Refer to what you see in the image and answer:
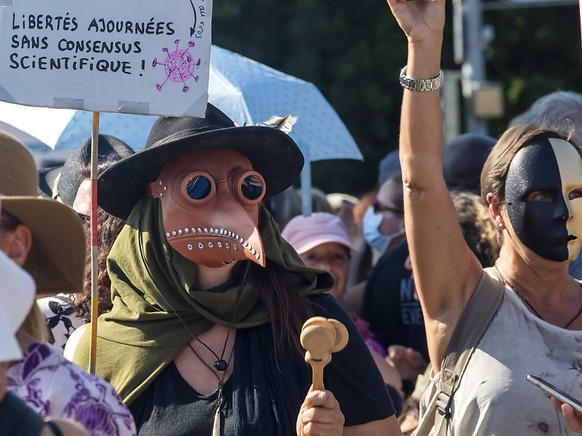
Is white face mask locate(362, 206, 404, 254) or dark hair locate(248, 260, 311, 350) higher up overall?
dark hair locate(248, 260, 311, 350)

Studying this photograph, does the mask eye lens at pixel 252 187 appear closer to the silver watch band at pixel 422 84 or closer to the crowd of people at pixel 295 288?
the crowd of people at pixel 295 288

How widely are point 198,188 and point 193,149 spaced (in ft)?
0.39

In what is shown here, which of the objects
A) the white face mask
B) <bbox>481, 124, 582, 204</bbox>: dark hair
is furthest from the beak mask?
the white face mask

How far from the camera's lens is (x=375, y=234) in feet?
23.0

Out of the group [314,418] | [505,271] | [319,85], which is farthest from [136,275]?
[319,85]

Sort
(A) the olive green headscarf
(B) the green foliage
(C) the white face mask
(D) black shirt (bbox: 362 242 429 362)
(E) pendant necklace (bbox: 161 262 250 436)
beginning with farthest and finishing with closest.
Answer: (B) the green foliage
(C) the white face mask
(D) black shirt (bbox: 362 242 429 362)
(A) the olive green headscarf
(E) pendant necklace (bbox: 161 262 250 436)

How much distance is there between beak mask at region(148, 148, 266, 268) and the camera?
3480mm

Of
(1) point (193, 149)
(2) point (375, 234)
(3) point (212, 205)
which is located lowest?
(2) point (375, 234)

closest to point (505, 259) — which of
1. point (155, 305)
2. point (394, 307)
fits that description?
point (155, 305)

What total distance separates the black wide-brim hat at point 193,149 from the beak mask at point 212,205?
0.15 feet

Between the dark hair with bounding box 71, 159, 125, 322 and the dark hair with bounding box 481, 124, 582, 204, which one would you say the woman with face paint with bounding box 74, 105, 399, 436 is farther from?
the dark hair with bounding box 481, 124, 582, 204

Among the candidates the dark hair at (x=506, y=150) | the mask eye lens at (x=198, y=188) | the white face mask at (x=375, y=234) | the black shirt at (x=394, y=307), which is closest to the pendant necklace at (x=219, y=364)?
the mask eye lens at (x=198, y=188)

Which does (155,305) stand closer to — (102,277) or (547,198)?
(102,277)

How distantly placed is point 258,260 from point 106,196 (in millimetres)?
582
